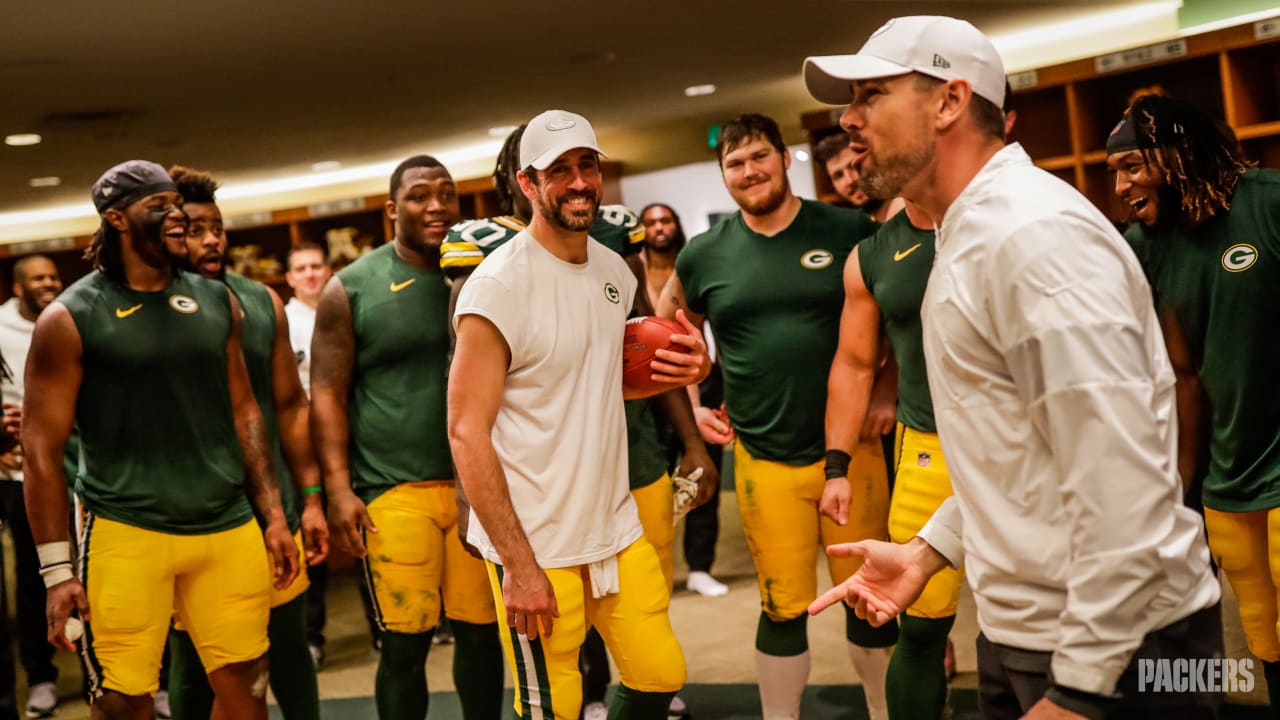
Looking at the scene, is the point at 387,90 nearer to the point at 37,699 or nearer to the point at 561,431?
the point at 37,699

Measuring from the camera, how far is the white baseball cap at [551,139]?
7.95ft

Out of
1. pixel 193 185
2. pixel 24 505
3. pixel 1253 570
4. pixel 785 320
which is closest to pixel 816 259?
pixel 785 320

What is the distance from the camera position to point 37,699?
4309mm

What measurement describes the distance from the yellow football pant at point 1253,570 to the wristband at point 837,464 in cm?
83

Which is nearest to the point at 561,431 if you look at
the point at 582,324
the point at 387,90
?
the point at 582,324

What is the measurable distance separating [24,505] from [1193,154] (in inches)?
159

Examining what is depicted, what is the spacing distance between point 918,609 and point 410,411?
1.37 m

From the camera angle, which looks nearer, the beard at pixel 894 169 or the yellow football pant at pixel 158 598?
the beard at pixel 894 169

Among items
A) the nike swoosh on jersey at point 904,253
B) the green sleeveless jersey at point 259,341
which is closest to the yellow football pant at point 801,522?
the nike swoosh on jersey at point 904,253

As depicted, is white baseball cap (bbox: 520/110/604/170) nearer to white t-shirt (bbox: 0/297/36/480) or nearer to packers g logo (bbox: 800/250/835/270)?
packers g logo (bbox: 800/250/835/270)

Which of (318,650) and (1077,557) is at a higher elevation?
(1077,557)

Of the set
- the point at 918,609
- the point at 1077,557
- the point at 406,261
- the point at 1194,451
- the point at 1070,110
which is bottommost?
the point at 918,609

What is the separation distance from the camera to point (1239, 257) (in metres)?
2.53

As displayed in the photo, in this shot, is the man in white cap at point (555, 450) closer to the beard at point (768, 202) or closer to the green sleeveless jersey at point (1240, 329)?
the beard at point (768, 202)
